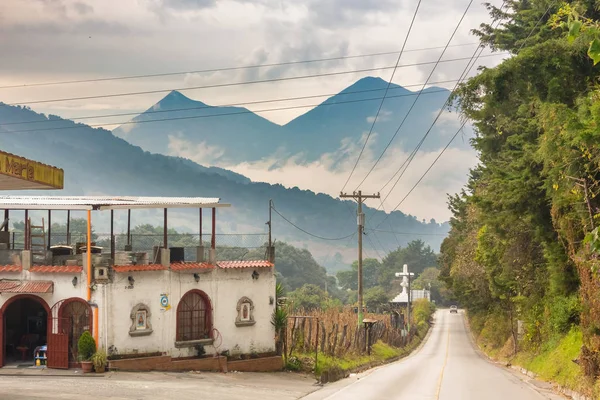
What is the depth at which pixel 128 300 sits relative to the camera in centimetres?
2466

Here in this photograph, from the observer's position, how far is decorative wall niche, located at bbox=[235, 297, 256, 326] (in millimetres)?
27594

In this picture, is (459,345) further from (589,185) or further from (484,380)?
(589,185)

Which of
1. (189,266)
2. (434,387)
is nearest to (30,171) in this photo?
(189,266)

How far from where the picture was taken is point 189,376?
80.5 ft

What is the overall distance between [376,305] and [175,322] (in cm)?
9543

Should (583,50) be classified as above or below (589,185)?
above

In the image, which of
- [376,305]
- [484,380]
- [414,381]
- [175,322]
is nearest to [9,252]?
[175,322]

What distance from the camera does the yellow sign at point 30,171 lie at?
61.3ft

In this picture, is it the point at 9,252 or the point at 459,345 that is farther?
the point at 459,345

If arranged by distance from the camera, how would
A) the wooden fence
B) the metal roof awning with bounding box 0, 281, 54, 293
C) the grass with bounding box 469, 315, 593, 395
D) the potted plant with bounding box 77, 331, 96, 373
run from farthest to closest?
the wooden fence → the metal roof awning with bounding box 0, 281, 54, 293 → the potted plant with bounding box 77, 331, 96, 373 → the grass with bounding box 469, 315, 593, 395

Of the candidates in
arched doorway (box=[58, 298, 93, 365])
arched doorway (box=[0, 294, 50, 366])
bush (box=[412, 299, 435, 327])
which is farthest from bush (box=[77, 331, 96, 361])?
bush (box=[412, 299, 435, 327])

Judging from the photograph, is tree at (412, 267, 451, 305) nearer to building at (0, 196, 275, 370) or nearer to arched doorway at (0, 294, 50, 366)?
building at (0, 196, 275, 370)

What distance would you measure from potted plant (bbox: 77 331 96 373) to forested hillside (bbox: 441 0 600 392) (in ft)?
45.7

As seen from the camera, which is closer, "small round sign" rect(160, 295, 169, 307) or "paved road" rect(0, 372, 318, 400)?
"paved road" rect(0, 372, 318, 400)
